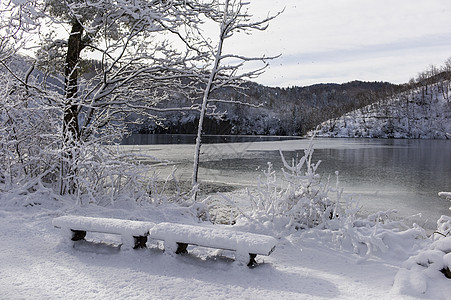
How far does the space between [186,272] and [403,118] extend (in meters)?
144

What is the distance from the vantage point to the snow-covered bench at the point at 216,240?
424 centimetres

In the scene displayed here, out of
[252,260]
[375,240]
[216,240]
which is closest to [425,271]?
[375,240]

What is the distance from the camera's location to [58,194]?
311 inches

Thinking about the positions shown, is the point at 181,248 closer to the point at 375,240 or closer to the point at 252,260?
the point at 252,260

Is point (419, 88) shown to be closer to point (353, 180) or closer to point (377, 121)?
point (377, 121)

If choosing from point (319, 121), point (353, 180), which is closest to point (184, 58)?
point (353, 180)

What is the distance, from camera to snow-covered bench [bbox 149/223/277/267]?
167 inches

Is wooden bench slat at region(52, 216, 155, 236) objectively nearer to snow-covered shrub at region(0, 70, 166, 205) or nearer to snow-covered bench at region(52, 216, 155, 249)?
snow-covered bench at region(52, 216, 155, 249)

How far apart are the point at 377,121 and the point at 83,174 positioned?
134329 millimetres

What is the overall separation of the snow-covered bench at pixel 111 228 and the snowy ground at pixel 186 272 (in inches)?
5.8

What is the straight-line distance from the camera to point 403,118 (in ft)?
430

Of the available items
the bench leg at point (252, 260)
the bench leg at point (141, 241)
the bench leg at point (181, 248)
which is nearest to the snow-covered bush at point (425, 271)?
the bench leg at point (252, 260)

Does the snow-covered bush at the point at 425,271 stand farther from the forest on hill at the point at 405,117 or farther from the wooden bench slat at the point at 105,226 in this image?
the forest on hill at the point at 405,117

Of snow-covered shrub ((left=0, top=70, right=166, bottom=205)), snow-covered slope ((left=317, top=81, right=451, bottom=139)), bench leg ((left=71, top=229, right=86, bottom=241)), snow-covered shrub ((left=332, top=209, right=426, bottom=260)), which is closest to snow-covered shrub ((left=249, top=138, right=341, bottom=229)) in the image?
snow-covered shrub ((left=332, top=209, right=426, bottom=260))
